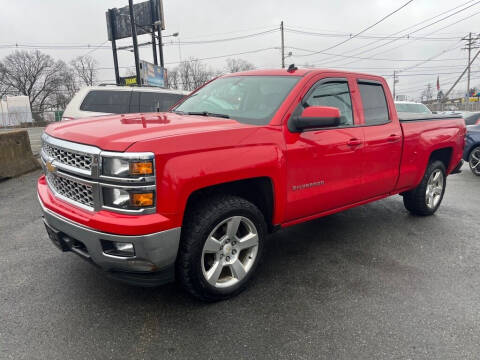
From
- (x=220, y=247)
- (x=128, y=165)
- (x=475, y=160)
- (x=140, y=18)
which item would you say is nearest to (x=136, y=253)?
(x=128, y=165)

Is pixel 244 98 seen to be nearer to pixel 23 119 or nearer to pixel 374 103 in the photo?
pixel 374 103

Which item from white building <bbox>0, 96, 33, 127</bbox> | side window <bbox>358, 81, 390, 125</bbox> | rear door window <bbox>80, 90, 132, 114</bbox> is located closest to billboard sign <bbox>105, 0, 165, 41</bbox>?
rear door window <bbox>80, 90, 132, 114</bbox>

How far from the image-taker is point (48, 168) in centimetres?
269

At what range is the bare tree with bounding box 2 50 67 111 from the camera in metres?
62.5

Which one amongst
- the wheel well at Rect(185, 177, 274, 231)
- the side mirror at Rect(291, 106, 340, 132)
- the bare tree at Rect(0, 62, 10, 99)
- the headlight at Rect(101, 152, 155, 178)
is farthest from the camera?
the bare tree at Rect(0, 62, 10, 99)

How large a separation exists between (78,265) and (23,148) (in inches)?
227

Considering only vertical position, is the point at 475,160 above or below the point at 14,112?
below

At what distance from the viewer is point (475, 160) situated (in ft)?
26.5

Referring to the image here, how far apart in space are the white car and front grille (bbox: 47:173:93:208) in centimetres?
429

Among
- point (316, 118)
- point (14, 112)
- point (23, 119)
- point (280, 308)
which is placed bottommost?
point (280, 308)

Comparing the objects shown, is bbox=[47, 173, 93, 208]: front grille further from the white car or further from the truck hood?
the white car

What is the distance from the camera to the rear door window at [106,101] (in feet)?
23.9

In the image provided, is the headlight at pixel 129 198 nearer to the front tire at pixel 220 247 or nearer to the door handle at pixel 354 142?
the front tire at pixel 220 247

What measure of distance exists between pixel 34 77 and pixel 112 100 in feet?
230
